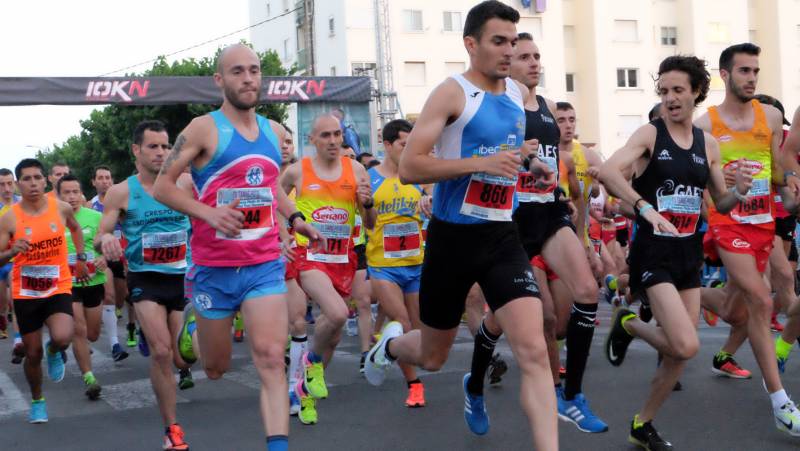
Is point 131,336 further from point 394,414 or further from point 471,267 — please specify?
point 471,267

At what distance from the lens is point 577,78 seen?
56469 mm

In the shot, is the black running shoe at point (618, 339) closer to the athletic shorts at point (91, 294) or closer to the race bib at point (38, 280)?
the race bib at point (38, 280)

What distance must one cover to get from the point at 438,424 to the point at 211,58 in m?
46.1

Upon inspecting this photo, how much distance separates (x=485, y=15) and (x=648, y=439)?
256 centimetres

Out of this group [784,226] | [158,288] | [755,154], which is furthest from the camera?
[784,226]

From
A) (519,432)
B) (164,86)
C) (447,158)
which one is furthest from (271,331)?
(164,86)

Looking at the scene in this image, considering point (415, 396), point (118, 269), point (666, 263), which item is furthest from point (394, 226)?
point (118, 269)

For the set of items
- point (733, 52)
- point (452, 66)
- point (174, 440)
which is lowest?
point (174, 440)

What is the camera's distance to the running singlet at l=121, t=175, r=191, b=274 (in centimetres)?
780

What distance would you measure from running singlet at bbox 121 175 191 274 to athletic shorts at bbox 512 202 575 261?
2595 millimetres

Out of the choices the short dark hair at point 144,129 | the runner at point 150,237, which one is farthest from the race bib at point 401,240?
the short dark hair at point 144,129

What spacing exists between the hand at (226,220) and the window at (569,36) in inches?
2083

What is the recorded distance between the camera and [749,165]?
700cm

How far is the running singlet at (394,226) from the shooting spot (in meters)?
8.84
